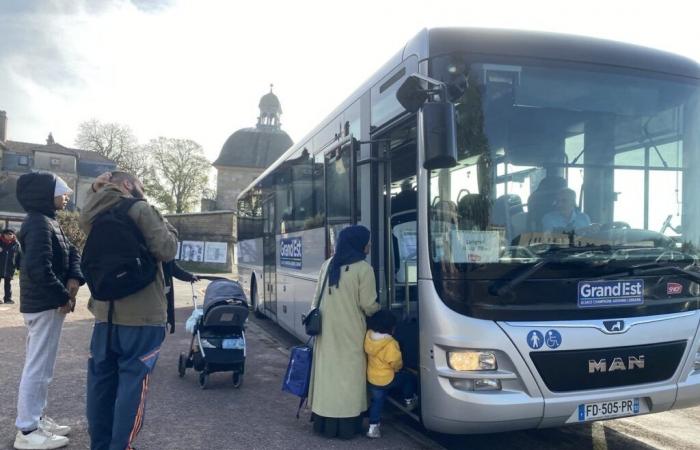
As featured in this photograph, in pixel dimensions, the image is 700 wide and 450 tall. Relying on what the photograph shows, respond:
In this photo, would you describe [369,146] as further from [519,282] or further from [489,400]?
[489,400]

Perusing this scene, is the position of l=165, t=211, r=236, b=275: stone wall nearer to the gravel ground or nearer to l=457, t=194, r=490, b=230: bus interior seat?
the gravel ground

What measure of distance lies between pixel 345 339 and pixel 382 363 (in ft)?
1.24

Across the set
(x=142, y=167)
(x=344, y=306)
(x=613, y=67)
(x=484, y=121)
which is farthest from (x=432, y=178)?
(x=142, y=167)

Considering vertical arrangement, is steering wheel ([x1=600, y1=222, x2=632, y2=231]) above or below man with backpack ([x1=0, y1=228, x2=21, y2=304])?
above

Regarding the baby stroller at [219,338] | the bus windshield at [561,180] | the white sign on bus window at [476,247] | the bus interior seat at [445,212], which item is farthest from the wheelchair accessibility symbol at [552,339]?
the baby stroller at [219,338]

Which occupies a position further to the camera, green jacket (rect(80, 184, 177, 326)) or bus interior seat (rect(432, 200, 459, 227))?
bus interior seat (rect(432, 200, 459, 227))

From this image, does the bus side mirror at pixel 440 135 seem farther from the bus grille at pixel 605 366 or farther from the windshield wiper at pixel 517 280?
the bus grille at pixel 605 366

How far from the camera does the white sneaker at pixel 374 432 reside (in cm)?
501

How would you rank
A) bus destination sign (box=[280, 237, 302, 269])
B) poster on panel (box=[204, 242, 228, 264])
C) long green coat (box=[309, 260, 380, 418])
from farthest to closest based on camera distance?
poster on panel (box=[204, 242, 228, 264])
bus destination sign (box=[280, 237, 302, 269])
long green coat (box=[309, 260, 380, 418])

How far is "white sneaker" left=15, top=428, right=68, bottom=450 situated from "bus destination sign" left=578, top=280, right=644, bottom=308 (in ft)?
13.9

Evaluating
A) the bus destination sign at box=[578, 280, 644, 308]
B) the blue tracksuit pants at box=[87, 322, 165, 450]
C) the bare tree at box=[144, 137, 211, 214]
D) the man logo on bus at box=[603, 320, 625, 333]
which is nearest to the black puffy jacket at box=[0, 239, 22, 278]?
the blue tracksuit pants at box=[87, 322, 165, 450]

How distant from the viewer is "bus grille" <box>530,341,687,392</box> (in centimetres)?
414

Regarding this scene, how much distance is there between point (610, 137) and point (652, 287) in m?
1.21

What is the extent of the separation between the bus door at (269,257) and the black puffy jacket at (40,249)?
5.93 m
